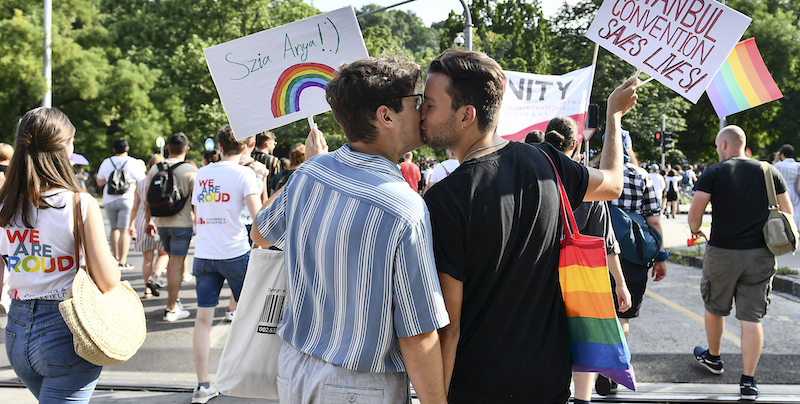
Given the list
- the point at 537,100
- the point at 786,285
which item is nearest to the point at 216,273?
the point at 537,100

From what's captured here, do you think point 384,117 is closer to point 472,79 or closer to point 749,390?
point 472,79

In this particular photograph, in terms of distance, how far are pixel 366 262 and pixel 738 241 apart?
379cm

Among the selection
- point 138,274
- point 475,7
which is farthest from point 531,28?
point 138,274

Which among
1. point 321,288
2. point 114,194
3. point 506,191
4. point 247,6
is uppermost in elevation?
point 247,6

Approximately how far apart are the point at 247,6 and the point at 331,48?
30.3 meters

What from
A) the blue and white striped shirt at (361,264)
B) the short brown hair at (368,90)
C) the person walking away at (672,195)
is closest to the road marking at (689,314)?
the blue and white striped shirt at (361,264)

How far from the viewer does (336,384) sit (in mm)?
1774

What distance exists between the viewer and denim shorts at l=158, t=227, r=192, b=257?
6.12 meters

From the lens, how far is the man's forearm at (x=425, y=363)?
172 centimetres

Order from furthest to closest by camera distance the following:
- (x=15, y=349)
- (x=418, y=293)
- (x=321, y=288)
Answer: (x=15, y=349)
(x=321, y=288)
(x=418, y=293)

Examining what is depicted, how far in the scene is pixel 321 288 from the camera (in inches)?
71.6

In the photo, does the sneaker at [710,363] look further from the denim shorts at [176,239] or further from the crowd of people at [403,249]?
the denim shorts at [176,239]

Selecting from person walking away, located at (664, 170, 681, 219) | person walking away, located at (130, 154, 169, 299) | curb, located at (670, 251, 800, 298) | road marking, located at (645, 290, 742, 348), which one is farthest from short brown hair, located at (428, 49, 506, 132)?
person walking away, located at (664, 170, 681, 219)

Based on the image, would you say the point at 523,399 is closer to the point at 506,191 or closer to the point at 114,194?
the point at 506,191
